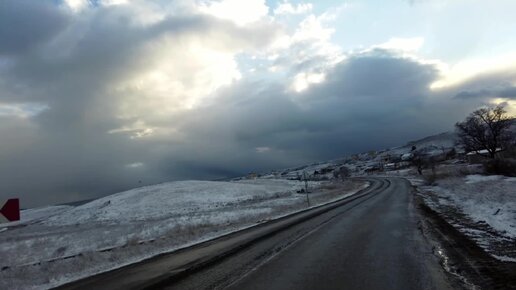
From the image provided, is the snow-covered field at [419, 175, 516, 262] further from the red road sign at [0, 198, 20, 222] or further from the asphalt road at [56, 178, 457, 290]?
the red road sign at [0, 198, 20, 222]

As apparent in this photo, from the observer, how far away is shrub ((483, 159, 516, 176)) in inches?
1922

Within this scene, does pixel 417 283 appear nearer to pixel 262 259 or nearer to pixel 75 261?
pixel 262 259

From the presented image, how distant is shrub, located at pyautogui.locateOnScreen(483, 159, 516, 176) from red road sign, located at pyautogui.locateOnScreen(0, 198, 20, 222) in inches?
1930

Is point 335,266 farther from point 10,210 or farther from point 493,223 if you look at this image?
point 493,223

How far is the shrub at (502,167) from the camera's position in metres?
48.8

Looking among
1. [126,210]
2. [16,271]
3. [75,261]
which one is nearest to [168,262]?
[75,261]

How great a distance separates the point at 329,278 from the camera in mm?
9523

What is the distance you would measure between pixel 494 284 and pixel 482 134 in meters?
97.9

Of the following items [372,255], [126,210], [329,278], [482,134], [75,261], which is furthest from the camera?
[482,134]

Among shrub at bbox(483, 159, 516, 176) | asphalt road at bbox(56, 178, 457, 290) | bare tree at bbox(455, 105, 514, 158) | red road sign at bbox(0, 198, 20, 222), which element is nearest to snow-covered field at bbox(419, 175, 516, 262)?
asphalt road at bbox(56, 178, 457, 290)

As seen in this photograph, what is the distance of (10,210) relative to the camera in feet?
34.5

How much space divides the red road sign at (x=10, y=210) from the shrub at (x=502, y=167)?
161 ft

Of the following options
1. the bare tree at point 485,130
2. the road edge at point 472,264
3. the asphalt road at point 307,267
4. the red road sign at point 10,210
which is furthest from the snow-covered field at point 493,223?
the bare tree at point 485,130

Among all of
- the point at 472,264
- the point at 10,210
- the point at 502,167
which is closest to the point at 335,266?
the point at 472,264
